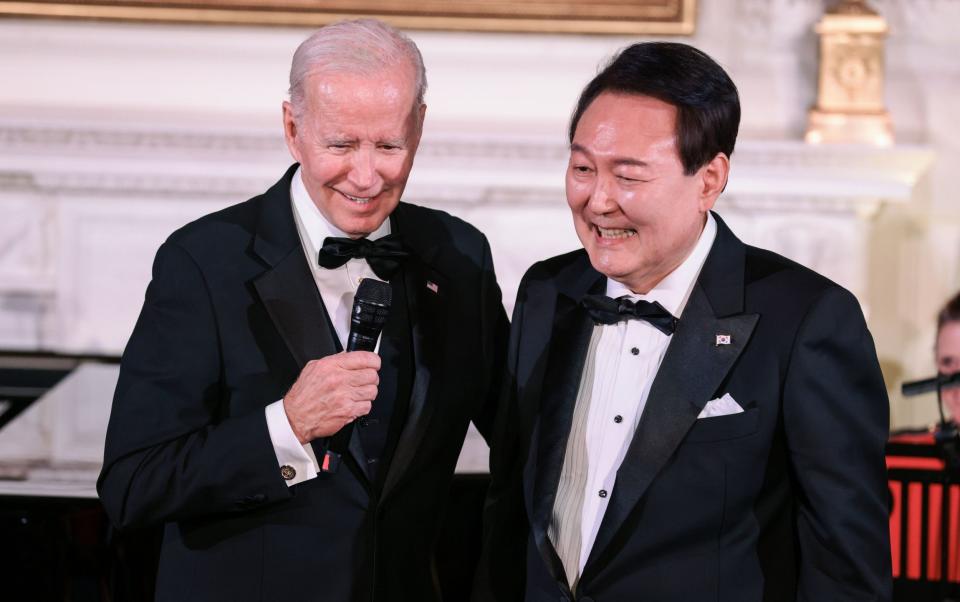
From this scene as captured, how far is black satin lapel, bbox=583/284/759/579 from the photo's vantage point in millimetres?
1847

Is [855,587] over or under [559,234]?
under

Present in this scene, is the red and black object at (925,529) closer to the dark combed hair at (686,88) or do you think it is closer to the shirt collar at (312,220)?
the dark combed hair at (686,88)

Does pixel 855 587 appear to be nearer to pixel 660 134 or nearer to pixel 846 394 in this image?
pixel 846 394

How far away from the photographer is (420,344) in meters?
2.10

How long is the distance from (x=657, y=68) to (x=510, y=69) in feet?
9.04

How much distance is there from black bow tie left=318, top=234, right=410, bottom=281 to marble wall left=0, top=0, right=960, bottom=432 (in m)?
2.33

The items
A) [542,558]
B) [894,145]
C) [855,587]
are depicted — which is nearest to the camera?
[855,587]

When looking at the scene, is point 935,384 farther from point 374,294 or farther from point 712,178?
point 374,294

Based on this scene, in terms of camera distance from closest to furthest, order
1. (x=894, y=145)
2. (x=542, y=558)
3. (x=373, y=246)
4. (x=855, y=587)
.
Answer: (x=855, y=587) → (x=542, y=558) → (x=373, y=246) → (x=894, y=145)

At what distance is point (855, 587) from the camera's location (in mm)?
1796

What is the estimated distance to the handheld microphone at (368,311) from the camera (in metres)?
1.81

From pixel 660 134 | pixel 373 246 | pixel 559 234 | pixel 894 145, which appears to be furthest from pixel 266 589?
pixel 894 145

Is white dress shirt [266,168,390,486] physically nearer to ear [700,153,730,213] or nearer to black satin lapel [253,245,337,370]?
black satin lapel [253,245,337,370]

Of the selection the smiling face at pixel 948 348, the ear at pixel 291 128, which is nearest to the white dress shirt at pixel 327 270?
the ear at pixel 291 128
